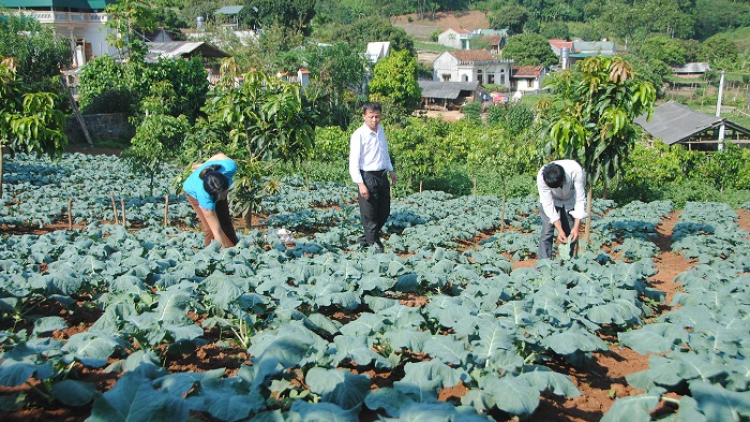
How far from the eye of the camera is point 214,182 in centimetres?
572

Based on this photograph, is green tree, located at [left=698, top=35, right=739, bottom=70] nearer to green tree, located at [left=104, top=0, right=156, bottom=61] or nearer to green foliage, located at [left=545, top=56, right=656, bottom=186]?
green tree, located at [left=104, top=0, right=156, bottom=61]

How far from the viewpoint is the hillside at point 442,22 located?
106 metres

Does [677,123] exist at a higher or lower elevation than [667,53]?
lower

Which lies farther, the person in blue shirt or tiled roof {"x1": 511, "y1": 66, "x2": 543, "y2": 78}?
tiled roof {"x1": 511, "y1": 66, "x2": 543, "y2": 78}

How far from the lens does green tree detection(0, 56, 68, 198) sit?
26.7 ft

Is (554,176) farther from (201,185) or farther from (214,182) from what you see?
(201,185)

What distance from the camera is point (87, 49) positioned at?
3759cm

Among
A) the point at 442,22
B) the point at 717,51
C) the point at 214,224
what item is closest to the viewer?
the point at 214,224

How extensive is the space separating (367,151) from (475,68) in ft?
214

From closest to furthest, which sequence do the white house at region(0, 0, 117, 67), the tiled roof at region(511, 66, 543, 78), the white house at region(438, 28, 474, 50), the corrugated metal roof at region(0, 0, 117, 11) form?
the white house at region(0, 0, 117, 67) → the corrugated metal roof at region(0, 0, 117, 11) → the tiled roof at region(511, 66, 543, 78) → the white house at region(438, 28, 474, 50)

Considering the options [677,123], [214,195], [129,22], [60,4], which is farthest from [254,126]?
[60,4]

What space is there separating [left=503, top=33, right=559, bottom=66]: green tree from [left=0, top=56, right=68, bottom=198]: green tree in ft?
242

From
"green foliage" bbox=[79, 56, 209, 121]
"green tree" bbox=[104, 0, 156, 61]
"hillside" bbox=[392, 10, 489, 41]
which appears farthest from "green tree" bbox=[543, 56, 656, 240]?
"hillside" bbox=[392, 10, 489, 41]

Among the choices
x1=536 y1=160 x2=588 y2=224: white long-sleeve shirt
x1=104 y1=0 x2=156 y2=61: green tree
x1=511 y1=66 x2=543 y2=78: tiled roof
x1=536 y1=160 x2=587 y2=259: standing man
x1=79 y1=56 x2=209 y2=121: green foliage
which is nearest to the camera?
x1=536 y1=160 x2=587 y2=259: standing man
